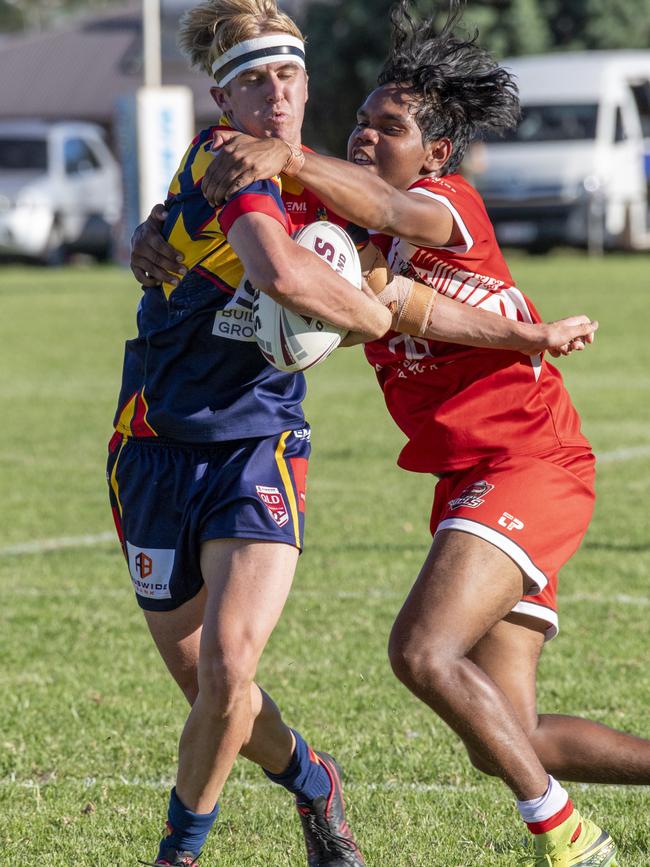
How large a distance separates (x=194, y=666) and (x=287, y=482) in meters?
0.57

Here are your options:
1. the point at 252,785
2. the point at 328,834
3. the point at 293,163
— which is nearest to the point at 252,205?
the point at 293,163

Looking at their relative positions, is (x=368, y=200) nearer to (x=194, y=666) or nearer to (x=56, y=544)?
(x=194, y=666)

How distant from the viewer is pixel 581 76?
28438mm

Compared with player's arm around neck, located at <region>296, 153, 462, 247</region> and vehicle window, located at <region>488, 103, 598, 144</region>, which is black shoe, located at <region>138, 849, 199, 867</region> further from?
vehicle window, located at <region>488, 103, 598, 144</region>

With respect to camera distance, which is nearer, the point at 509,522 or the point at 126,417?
the point at 509,522

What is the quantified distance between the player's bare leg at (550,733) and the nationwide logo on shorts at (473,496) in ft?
1.22

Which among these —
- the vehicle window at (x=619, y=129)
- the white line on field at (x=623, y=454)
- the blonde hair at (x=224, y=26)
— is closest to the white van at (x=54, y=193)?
the vehicle window at (x=619, y=129)

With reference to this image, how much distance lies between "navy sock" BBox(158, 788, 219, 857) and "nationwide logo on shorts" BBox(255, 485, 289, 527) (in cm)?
77

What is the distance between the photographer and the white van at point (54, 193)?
28875 millimetres

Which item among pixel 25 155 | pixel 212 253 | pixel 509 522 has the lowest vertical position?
pixel 25 155

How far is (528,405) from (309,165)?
1.00 meters

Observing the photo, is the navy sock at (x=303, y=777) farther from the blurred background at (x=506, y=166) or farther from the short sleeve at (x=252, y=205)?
the blurred background at (x=506, y=166)

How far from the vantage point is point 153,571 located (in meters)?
4.07

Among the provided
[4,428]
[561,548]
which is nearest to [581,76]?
[4,428]
